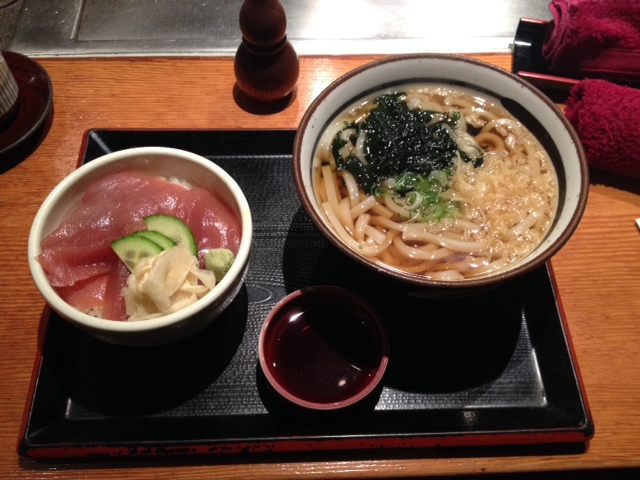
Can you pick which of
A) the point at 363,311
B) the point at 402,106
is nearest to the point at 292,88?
the point at 402,106

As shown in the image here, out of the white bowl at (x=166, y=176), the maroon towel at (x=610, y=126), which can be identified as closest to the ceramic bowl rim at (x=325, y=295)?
the white bowl at (x=166, y=176)

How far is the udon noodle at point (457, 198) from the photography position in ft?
5.14

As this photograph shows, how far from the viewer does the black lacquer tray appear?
1.41 metres

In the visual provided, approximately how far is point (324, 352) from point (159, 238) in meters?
0.56

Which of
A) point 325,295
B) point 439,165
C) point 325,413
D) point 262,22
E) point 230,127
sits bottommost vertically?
point 325,413

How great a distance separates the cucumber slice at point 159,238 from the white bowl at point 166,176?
0.19 meters

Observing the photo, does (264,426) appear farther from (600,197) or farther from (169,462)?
(600,197)

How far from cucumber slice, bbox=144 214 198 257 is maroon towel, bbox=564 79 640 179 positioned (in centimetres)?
142

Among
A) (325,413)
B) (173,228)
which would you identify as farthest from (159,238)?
(325,413)

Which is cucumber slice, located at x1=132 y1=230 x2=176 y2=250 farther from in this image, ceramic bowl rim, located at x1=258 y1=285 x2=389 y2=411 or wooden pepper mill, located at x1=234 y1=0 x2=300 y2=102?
wooden pepper mill, located at x1=234 y1=0 x2=300 y2=102

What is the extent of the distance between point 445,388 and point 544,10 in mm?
2103

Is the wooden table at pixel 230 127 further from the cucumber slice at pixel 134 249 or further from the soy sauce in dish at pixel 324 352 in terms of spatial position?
the cucumber slice at pixel 134 249

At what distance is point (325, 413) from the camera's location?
4.58ft

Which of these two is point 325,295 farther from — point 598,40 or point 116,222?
point 598,40
